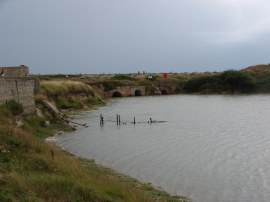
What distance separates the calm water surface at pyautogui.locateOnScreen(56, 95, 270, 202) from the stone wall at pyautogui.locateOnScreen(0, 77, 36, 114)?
3875mm

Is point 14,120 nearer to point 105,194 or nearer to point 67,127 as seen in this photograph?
point 67,127

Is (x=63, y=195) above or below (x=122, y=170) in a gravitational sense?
above

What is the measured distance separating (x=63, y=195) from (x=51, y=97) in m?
37.0

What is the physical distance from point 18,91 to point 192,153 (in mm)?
14211

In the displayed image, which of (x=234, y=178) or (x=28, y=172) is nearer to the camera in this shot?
(x=28, y=172)

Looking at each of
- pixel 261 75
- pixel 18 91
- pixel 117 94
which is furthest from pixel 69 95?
pixel 261 75

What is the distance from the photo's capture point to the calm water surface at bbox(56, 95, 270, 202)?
16.1 metres

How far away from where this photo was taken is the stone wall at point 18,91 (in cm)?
2852

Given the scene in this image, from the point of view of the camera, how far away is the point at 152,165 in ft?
66.0

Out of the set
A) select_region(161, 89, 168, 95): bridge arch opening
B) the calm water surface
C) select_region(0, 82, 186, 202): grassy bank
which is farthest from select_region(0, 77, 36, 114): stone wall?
select_region(161, 89, 168, 95): bridge arch opening

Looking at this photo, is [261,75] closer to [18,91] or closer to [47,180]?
[18,91]

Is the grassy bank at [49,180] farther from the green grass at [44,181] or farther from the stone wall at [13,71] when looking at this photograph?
the stone wall at [13,71]

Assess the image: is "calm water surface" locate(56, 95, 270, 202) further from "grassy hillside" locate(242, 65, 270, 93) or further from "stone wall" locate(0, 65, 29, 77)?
"grassy hillside" locate(242, 65, 270, 93)

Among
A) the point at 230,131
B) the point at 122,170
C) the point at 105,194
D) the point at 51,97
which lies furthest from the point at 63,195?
the point at 51,97
